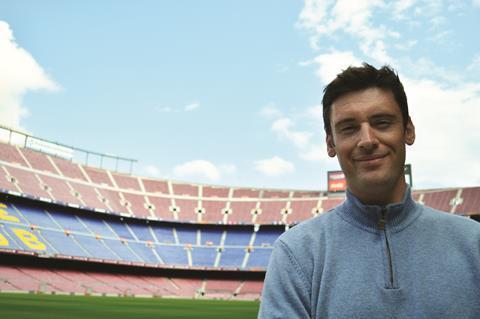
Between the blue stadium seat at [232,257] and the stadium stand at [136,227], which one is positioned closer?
the stadium stand at [136,227]

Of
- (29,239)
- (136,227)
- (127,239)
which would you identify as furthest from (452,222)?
(136,227)

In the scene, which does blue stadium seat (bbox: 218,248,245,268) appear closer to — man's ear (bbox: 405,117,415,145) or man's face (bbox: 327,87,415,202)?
man's ear (bbox: 405,117,415,145)

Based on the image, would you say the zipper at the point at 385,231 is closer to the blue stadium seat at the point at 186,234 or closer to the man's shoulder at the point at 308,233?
the man's shoulder at the point at 308,233

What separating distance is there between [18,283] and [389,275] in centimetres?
4451

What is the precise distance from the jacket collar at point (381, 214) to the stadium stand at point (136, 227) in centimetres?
4328

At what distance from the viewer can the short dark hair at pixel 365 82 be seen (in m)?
2.41

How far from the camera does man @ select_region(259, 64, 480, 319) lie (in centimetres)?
212

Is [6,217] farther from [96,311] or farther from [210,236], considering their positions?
[96,311]

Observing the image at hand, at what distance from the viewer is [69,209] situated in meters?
55.7

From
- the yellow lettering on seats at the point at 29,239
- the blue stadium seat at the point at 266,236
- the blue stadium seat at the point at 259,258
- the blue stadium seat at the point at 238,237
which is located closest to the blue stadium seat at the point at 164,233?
the blue stadium seat at the point at 238,237

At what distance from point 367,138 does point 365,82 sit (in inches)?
13.3

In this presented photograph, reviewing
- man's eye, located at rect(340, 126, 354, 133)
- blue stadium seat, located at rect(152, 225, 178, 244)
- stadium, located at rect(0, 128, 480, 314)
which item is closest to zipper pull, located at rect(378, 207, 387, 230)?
man's eye, located at rect(340, 126, 354, 133)

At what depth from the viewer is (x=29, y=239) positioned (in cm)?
4475

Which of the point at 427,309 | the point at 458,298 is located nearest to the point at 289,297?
the point at 427,309
